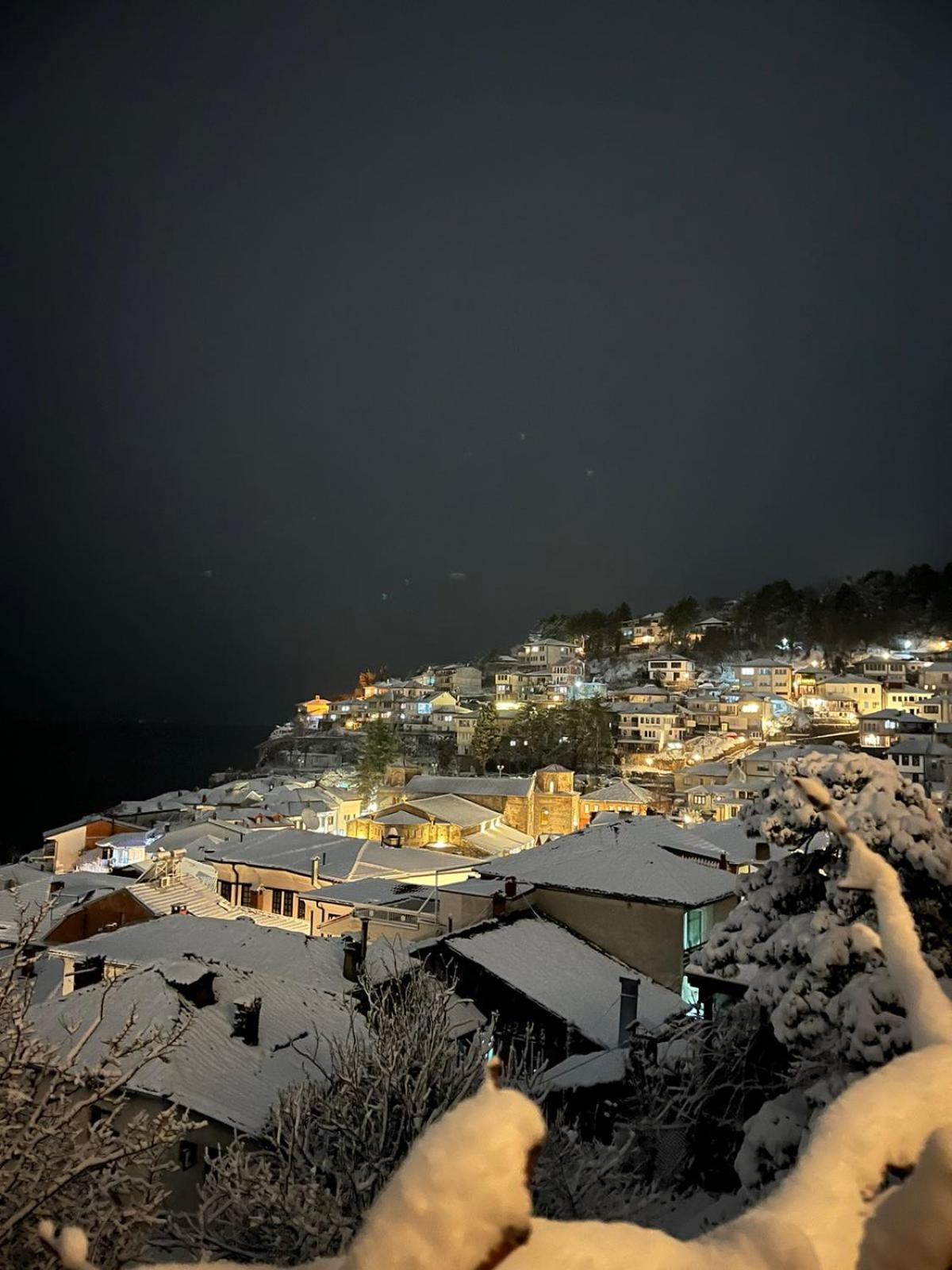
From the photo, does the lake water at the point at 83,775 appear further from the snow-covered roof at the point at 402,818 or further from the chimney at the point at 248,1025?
the chimney at the point at 248,1025

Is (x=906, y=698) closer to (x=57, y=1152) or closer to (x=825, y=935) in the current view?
(x=825, y=935)

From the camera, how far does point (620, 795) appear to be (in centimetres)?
4784

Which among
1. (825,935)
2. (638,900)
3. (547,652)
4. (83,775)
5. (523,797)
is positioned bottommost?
(83,775)

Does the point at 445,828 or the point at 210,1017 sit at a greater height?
the point at 210,1017

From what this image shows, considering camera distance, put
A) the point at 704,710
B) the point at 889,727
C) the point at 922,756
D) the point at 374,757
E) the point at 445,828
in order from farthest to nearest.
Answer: the point at 704,710
the point at 374,757
the point at 889,727
the point at 922,756
the point at 445,828

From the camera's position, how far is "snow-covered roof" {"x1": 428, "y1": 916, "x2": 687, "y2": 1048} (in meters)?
13.7

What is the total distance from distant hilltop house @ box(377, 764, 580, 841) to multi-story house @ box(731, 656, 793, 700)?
3329 centimetres

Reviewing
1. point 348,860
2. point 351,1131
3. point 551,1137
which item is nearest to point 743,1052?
point 551,1137

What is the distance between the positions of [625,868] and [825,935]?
11787 millimetres

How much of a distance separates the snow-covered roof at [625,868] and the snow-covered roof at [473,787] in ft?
83.3

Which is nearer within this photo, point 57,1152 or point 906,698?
point 57,1152

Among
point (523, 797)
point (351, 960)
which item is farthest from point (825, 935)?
point (523, 797)

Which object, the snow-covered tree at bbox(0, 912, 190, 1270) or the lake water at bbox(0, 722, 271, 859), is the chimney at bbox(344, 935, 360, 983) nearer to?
the snow-covered tree at bbox(0, 912, 190, 1270)

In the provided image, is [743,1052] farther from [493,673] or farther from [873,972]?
[493,673]
